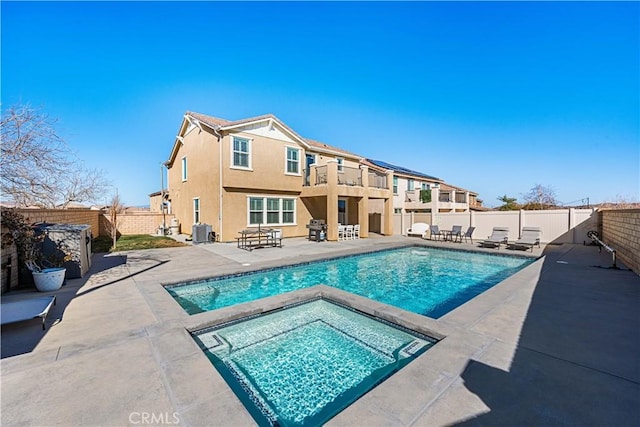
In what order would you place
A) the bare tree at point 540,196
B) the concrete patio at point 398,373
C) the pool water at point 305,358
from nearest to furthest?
1. the concrete patio at point 398,373
2. the pool water at point 305,358
3. the bare tree at point 540,196

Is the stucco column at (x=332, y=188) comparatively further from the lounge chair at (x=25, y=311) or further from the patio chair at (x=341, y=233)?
the lounge chair at (x=25, y=311)

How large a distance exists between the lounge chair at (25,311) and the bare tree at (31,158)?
6215 mm

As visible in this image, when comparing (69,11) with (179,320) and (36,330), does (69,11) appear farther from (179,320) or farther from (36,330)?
(179,320)

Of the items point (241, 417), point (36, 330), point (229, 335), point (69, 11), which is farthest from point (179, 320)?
point (69, 11)

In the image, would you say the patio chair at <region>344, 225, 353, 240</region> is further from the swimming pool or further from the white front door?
the swimming pool

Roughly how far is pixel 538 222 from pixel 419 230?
6.76 meters

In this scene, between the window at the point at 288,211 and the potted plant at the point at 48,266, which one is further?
the window at the point at 288,211

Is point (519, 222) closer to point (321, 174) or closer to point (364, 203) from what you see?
point (364, 203)

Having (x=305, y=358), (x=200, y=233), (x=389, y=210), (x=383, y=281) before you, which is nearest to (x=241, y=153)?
(x=200, y=233)

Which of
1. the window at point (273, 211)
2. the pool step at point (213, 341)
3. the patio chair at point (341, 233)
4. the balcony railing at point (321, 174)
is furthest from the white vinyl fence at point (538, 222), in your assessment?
the pool step at point (213, 341)

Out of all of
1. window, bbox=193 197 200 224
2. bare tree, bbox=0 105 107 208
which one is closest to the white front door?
window, bbox=193 197 200 224

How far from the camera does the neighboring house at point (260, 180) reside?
1507 centimetres

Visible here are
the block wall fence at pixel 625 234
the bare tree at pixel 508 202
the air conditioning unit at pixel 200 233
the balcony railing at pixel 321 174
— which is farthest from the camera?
the bare tree at pixel 508 202

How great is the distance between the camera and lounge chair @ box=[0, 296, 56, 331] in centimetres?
408
